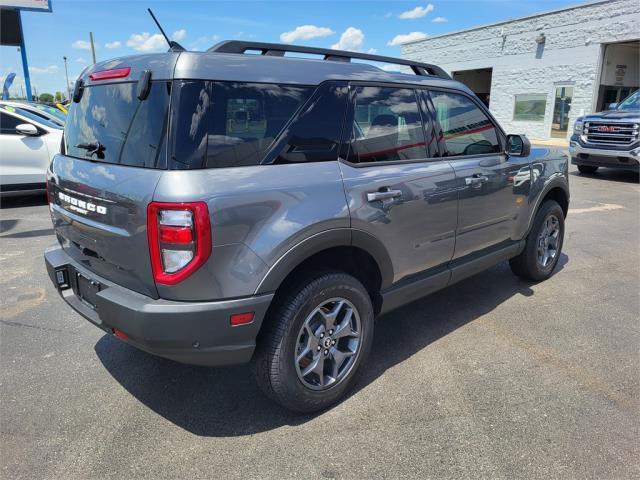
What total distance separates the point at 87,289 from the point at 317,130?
154 centimetres

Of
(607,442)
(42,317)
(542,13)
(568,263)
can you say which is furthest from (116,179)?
(542,13)

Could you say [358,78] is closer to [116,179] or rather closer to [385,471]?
[116,179]

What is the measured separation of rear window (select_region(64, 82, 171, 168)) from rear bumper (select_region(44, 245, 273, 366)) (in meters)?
0.66

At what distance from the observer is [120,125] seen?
8.24ft

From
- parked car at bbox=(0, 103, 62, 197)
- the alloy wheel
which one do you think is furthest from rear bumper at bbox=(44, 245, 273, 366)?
parked car at bbox=(0, 103, 62, 197)

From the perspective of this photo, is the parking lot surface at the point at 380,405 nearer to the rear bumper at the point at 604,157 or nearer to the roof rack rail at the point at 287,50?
the roof rack rail at the point at 287,50

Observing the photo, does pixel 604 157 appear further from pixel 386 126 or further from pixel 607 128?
pixel 386 126

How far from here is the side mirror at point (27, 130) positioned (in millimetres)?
7734

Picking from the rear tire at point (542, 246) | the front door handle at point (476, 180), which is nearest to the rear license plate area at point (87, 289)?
the front door handle at point (476, 180)

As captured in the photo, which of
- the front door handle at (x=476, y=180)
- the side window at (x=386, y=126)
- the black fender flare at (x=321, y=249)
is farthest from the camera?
the front door handle at (x=476, y=180)

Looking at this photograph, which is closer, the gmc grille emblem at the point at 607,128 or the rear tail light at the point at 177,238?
the rear tail light at the point at 177,238

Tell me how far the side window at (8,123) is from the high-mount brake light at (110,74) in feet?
20.9

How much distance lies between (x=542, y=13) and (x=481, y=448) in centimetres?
2431

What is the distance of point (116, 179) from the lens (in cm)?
234
